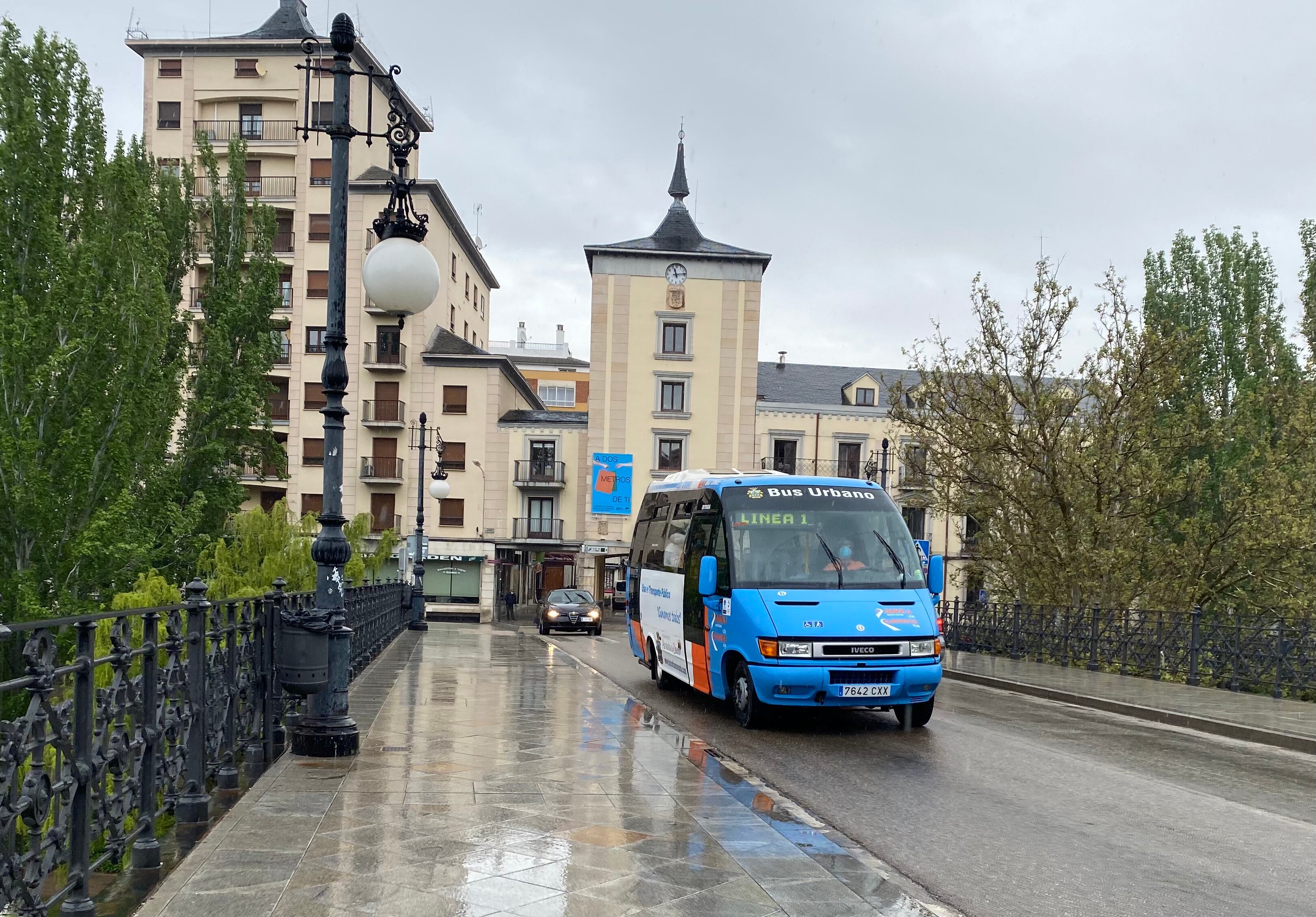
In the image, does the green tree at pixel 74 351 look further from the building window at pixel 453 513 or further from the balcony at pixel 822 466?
the balcony at pixel 822 466

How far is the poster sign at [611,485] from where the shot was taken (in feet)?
175

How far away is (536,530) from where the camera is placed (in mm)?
57719

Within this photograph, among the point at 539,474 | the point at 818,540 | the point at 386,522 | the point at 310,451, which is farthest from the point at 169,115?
the point at 818,540

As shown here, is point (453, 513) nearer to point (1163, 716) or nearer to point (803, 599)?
point (1163, 716)

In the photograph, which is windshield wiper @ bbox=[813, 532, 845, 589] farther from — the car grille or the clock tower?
the clock tower

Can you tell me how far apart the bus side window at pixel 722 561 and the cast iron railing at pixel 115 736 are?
5396mm

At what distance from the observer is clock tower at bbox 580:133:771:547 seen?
56.5 meters

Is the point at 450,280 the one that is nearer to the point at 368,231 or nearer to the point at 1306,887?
the point at 368,231

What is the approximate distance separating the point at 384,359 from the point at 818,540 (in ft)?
154

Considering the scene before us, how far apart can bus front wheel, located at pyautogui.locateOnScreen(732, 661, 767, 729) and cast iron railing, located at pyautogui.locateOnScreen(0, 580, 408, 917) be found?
5.22 m

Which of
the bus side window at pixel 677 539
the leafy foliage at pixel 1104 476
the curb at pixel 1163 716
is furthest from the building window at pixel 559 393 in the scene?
the bus side window at pixel 677 539

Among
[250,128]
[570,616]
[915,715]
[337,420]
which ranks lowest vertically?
[570,616]

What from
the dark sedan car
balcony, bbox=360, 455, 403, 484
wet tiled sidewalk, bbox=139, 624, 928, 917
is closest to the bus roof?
wet tiled sidewalk, bbox=139, 624, 928, 917

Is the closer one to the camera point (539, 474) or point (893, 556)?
point (893, 556)
